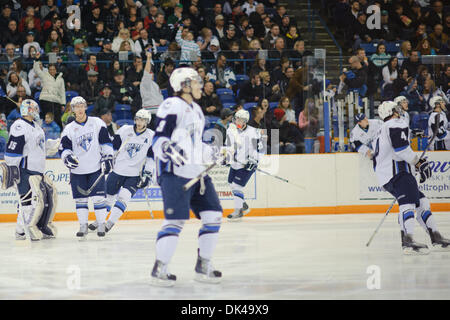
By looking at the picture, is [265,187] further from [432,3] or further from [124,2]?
[432,3]

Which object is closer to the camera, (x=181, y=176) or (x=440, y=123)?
(x=181, y=176)

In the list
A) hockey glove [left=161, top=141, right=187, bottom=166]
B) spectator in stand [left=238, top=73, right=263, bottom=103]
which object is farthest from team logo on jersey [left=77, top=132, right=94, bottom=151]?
hockey glove [left=161, top=141, right=187, bottom=166]

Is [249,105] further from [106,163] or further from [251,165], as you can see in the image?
[106,163]

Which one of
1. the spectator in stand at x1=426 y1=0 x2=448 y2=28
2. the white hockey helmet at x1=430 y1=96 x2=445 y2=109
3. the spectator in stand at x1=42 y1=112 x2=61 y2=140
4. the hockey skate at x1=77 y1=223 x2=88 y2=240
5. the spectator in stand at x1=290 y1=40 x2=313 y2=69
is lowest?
the hockey skate at x1=77 y1=223 x2=88 y2=240

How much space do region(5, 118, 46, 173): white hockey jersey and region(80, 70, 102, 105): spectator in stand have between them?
7.97ft

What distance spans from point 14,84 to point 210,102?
3100 mm

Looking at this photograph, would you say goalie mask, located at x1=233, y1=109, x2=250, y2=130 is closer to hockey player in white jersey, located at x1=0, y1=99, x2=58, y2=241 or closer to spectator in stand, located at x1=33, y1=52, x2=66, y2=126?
spectator in stand, located at x1=33, y1=52, x2=66, y2=126

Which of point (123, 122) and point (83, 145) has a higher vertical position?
point (123, 122)

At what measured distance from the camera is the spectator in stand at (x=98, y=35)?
43.9 ft

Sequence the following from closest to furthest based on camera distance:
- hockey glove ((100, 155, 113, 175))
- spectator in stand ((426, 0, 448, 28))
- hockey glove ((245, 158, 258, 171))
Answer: hockey glove ((100, 155, 113, 175)) < hockey glove ((245, 158, 258, 171)) < spectator in stand ((426, 0, 448, 28))

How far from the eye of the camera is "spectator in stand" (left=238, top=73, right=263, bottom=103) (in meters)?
11.3

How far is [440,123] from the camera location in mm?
11469

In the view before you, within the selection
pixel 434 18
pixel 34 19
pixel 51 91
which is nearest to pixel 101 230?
Answer: pixel 51 91

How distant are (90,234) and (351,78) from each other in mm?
4932
